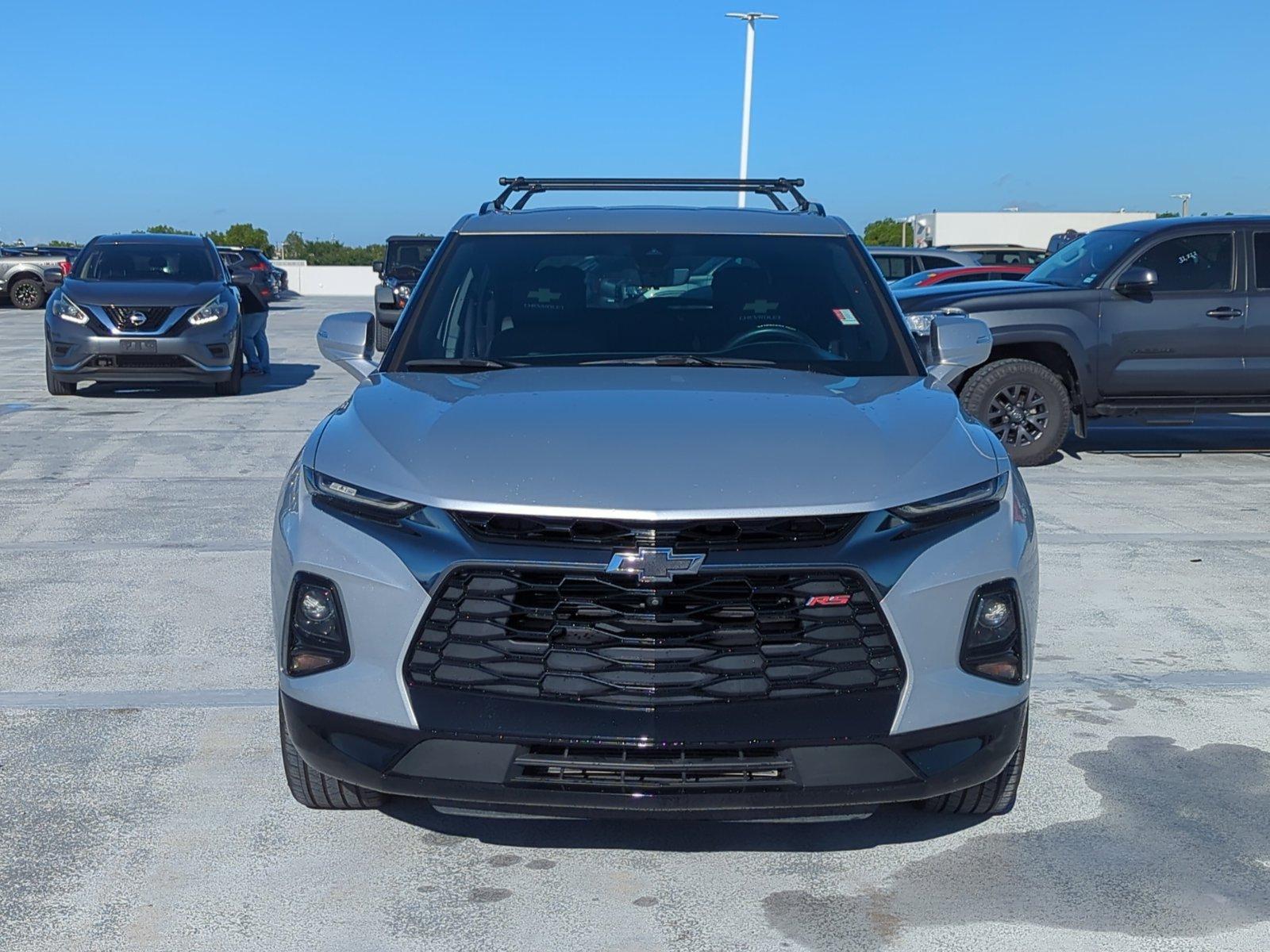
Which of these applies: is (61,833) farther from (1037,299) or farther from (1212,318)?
(1212,318)

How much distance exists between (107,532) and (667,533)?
545 cm

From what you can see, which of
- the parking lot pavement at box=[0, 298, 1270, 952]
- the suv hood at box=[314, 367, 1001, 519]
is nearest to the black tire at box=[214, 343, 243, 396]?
the parking lot pavement at box=[0, 298, 1270, 952]

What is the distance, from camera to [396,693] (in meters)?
3.36

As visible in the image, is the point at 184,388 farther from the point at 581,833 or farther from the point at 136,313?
the point at 581,833

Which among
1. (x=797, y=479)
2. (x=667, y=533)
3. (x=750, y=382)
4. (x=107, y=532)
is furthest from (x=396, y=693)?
(x=107, y=532)

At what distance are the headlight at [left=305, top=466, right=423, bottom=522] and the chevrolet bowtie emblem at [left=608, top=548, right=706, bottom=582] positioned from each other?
0.49 m

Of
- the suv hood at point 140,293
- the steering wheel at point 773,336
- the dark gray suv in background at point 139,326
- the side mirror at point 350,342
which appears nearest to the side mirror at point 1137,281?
the steering wheel at point 773,336

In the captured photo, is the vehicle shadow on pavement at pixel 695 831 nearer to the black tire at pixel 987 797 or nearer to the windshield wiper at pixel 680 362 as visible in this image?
the black tire at pixel 987 797

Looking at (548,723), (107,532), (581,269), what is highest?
(581,269)

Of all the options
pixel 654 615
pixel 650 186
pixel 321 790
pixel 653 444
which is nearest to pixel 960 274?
pixel 650 186

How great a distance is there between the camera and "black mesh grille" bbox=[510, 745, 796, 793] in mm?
3295

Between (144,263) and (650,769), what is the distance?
44.6 ft

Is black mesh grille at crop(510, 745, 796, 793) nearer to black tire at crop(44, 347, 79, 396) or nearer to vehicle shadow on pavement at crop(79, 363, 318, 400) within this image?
vehicle shadow on pavement at crop(79, 363, 318, 400)

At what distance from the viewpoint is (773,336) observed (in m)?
4.88
